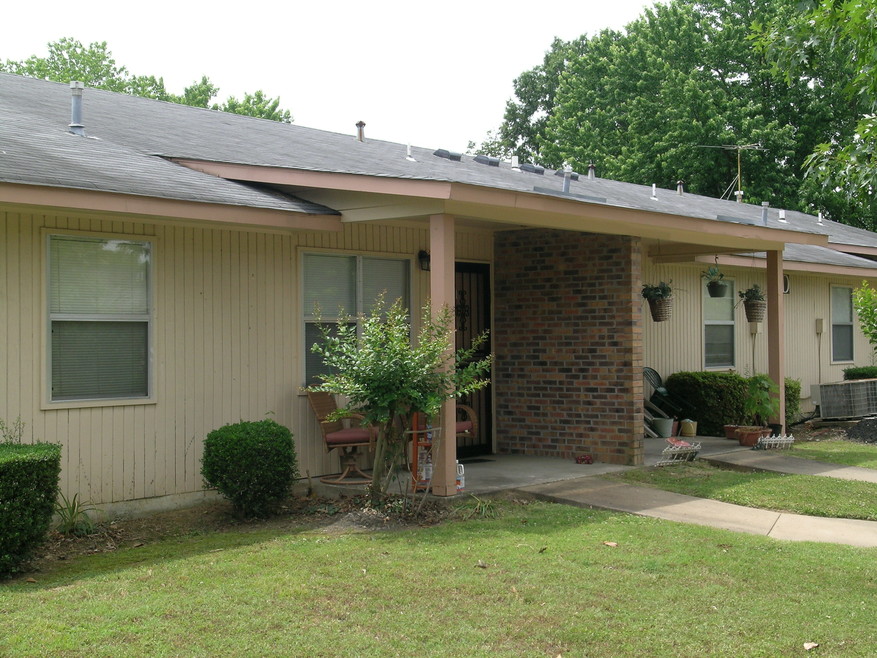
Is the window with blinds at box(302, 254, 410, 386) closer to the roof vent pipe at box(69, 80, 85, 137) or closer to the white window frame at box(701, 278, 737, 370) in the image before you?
the roof vent pipe at box(69, 80, 85, 137)

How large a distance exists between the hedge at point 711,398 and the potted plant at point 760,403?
1180mm

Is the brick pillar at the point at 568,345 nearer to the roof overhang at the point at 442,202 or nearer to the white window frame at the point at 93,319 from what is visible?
the roof overhang at the point at 442,202

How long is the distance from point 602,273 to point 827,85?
21197 millimetres

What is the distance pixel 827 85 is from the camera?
2847cm

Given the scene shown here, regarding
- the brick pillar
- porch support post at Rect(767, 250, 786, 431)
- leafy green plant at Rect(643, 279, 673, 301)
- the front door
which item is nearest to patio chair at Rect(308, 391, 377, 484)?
the front door

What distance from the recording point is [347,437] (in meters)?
8.97

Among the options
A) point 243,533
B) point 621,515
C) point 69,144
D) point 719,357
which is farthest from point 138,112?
point 719,357

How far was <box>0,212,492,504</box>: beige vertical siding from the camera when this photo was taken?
737 centimetres

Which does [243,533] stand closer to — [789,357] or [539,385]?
A: [539,385]

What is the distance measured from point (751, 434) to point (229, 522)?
7.33 m

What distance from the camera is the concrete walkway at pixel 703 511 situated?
Result: 752cm

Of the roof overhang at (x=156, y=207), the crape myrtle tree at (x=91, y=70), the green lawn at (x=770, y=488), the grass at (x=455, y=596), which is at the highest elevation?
the crape myrtle tree at (x=91, y=70)

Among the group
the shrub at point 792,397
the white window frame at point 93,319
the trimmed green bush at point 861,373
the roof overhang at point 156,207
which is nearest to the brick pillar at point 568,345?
the roof overhang at point 156,207

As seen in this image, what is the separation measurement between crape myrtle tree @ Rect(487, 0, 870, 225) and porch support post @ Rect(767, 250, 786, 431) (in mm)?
13618
